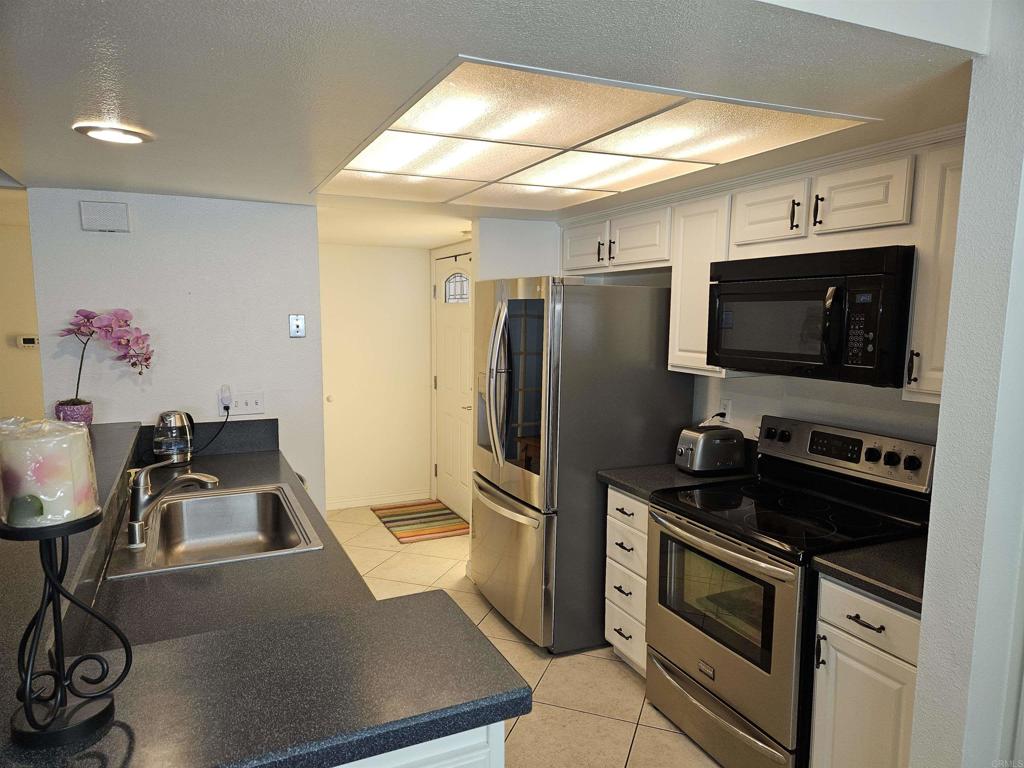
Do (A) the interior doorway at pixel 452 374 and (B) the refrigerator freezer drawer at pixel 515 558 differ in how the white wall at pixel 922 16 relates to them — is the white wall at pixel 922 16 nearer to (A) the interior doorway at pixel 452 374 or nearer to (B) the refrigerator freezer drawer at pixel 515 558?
(B) the refrigerator freezer drawer at pixel 515 558

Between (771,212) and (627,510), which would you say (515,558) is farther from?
(771,212)

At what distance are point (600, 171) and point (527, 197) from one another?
0.59m

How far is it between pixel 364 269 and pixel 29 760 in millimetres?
4422

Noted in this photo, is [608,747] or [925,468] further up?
[925,468]

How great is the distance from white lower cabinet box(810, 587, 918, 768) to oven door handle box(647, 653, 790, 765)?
4.2 inches

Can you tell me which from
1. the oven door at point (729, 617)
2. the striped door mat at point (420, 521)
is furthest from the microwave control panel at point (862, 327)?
the striped door mat at point (420, 521)

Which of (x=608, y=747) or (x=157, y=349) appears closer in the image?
(x=608, y=747)

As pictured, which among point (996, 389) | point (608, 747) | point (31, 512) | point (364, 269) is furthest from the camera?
point (364, 269)

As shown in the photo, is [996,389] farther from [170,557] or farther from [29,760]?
[170,557]

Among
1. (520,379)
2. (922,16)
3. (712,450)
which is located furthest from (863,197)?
(520,379)

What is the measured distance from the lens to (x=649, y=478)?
9.39 feet

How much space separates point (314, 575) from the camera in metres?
1.70

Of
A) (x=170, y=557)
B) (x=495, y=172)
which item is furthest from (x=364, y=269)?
(x=170, y=557)

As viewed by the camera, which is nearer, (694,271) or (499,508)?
(694,271)
